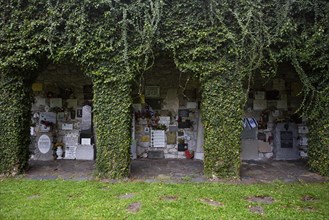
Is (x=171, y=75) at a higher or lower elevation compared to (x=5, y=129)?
higher

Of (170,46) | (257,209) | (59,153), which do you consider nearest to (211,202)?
(257,209)

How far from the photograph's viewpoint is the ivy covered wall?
4594mm

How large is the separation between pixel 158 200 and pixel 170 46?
2.52 m

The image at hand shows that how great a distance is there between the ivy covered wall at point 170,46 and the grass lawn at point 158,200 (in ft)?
2.16

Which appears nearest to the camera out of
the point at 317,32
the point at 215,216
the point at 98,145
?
the point at 215,216

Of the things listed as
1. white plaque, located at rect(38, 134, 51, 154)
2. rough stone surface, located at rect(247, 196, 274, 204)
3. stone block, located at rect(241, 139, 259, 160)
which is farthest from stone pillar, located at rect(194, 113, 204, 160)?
white plaque, located at rect(38, 134, 51, 154)

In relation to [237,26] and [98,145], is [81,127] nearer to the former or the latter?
[98,145]

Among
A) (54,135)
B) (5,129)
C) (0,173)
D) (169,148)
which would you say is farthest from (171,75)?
(0,173)

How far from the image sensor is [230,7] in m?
4.65

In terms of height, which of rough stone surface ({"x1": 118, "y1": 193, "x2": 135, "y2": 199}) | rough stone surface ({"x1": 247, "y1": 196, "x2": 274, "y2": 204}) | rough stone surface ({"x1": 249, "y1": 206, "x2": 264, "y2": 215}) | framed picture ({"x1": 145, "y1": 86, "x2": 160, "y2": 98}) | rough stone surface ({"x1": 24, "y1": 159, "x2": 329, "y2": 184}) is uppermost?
framed picture ({"x1": 145, "y1": 86, "x2": 160, "y2": 98})

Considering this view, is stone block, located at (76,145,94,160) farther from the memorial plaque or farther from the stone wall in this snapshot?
the memorial plaque

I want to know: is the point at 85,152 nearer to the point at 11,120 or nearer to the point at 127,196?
the point at 11,120

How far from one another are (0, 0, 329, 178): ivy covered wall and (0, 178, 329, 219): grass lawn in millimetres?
658

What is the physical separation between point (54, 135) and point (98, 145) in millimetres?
2396
